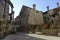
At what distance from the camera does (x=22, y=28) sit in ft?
140

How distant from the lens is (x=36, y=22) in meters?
42.6

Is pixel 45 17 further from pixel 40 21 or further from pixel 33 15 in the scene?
pixel 33 15

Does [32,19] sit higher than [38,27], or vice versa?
[32,19]

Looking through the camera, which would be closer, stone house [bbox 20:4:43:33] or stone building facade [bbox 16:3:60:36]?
stone building facade [bbox 16:3:60:36]

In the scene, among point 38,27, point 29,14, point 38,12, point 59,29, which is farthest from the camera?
point 38,12

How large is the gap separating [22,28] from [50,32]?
18.8 meters

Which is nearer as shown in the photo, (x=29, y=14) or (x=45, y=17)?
(x=29, y=14)

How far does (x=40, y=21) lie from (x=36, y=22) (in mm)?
2443

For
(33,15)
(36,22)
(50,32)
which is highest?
(33,15)

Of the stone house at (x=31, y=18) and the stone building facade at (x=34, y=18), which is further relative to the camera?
the stone house at (x=31, y=18)

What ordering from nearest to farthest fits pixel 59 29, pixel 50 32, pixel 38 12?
pixel 59 29 → pixel 50 32 → pixel 38 12

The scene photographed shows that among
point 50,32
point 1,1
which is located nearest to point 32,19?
point 50,32

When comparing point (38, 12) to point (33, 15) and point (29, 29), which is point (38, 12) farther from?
point (29, 29)

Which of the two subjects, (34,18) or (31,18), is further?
(34,18)
